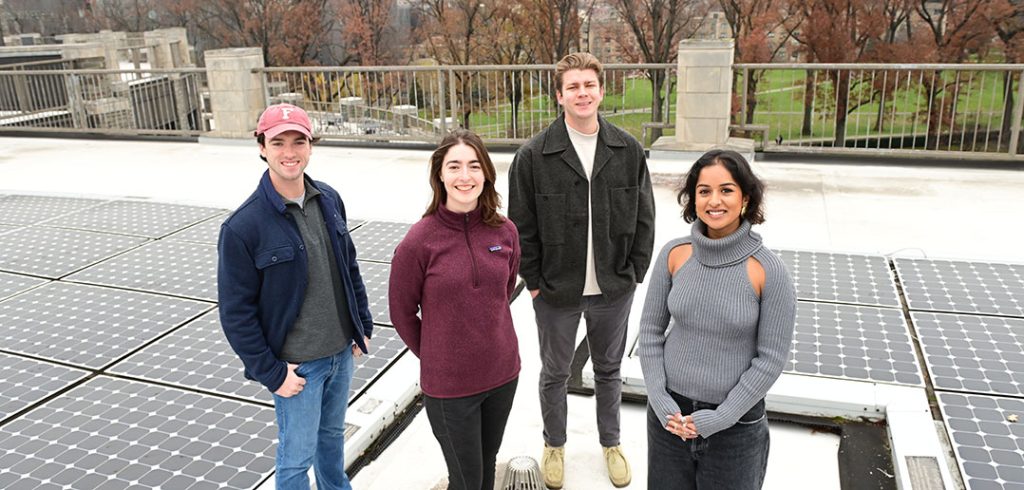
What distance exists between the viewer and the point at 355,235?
246 inches

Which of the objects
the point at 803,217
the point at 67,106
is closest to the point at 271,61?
the point at 67,106

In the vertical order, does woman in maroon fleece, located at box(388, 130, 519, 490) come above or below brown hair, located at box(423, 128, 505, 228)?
below

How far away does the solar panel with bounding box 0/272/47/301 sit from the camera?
5.11 meters

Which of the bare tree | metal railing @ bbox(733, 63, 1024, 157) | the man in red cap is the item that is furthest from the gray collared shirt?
the bare tree

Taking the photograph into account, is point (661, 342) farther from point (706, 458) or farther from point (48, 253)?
point (48, 253)

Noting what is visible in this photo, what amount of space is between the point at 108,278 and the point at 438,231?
3.92 metres

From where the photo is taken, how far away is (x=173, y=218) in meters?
6.85

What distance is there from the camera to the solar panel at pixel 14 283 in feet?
16.8

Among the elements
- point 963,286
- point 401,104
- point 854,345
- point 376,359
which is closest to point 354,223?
point 376,359

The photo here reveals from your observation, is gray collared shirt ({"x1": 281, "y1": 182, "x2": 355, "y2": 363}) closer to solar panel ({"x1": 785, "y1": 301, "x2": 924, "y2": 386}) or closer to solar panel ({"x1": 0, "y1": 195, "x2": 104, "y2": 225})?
solar panel ({"x1": 785, "y1": 301, "x2": 924, "y2": 386})

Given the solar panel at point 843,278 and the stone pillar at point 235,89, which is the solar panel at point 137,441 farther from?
the stone pillar at point 235,89

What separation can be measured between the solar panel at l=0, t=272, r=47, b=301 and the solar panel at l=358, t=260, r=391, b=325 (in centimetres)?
227

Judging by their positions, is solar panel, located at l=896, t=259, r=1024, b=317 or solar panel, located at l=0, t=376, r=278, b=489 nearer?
solar panel, located at l=0, t=376, r=278, b=489

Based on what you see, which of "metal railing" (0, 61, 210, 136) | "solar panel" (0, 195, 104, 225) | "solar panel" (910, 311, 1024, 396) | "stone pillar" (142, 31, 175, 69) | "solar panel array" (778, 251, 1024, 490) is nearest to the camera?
"solar panel array" (778, 251, 1024, 490)
